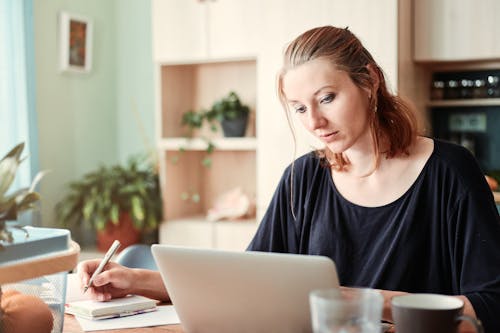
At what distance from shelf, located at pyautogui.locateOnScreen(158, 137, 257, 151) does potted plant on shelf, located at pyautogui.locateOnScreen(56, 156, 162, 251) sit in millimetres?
214

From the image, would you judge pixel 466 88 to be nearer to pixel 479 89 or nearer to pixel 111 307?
pixel 479 89

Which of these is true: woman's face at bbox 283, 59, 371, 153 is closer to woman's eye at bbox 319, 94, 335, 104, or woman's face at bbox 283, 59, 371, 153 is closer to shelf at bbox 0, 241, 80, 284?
woman's eye at bbox 319, 94, 335, 104

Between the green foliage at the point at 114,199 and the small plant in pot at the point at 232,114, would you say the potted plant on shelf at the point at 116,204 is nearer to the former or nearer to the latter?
the green foliage at the point at 114,199

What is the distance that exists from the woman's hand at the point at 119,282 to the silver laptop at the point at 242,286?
1.10 feet

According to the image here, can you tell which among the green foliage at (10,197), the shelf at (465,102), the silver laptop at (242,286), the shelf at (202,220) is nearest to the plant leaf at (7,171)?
the green foliage at (10,197)

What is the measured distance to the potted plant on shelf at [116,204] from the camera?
399 cm

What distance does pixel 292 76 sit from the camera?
1659 mm

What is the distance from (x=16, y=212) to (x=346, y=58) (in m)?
0.86

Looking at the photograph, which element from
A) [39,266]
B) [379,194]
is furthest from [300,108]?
[39,266]

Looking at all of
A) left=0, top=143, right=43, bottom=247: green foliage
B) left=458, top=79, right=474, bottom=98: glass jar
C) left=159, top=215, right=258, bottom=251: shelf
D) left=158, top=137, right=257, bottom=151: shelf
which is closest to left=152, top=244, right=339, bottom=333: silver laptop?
left=0, top=143, right=43, bottom=247: green foliage

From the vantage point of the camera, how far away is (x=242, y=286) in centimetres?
123

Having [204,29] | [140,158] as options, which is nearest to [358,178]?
[204,29]

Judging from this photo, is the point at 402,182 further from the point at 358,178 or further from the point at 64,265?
the point at 64,265

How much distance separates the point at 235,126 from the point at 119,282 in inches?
97.1
